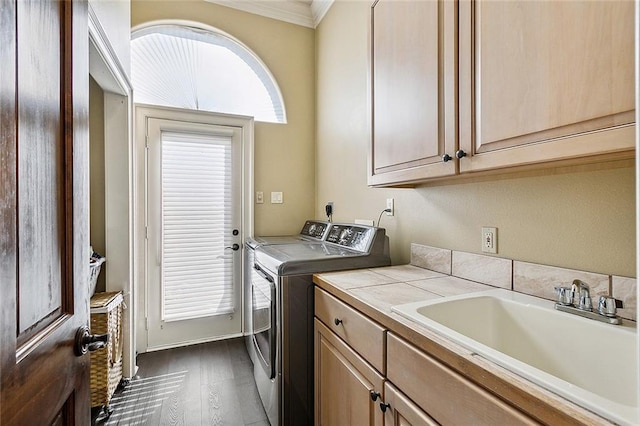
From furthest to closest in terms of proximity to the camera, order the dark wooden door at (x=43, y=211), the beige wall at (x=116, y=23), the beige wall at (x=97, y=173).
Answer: the beige wall at (x=97, y=173) → the beige wall at (x=116, y=23) → the dark wooden door at (x=43, y=211)

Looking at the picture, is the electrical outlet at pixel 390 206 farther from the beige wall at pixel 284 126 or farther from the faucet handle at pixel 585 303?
the beige wall at pixel 284 126

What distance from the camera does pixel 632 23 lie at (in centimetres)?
64

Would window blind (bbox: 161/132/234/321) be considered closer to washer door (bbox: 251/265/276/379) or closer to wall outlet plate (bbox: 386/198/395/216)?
washer door (bbox: 251/265/276/379)

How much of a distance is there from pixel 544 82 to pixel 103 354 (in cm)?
246

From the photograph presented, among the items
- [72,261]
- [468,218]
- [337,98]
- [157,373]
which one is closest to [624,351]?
[468,218]

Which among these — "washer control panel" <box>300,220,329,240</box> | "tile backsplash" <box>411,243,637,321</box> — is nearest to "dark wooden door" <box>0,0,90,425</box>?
"tile backsplash" <box>411,243,637,321</box>

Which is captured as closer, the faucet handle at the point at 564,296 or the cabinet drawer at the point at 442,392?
the cabinet drawer at the point at 442,392

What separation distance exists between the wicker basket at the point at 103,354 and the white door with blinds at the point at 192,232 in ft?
2.25

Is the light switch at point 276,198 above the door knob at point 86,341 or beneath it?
above

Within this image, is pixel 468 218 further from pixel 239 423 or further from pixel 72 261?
pixel 239 423

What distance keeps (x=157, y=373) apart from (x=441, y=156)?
2450 mm

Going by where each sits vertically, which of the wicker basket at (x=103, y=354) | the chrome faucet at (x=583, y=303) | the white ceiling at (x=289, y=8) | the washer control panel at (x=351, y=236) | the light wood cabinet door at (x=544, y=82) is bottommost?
the wicker basket at (x=103, y=354)

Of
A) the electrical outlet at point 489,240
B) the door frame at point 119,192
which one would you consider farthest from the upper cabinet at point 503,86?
the door frame at point 119,192

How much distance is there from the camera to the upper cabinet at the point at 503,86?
697mm
